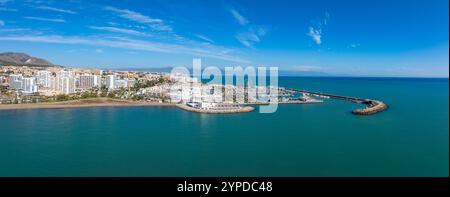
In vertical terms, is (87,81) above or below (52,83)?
above

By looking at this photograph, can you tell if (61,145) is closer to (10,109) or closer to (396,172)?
(396,172)

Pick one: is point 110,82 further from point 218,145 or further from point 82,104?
point 218,145

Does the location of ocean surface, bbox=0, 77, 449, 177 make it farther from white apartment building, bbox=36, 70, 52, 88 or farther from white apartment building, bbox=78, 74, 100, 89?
white apartment building, bbox=78, 74, 100, 89

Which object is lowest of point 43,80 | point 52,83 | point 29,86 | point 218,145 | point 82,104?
point 218,145

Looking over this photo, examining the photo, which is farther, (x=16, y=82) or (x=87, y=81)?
(x=87, y=81)

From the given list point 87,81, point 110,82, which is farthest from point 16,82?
point 110,82

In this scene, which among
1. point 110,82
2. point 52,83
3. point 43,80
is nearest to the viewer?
point 52,83

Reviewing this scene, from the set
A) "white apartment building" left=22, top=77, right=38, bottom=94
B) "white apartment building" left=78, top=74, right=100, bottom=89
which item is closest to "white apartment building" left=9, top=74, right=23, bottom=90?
"white apartment building" left=22, top=77, right=38, bottom=94
